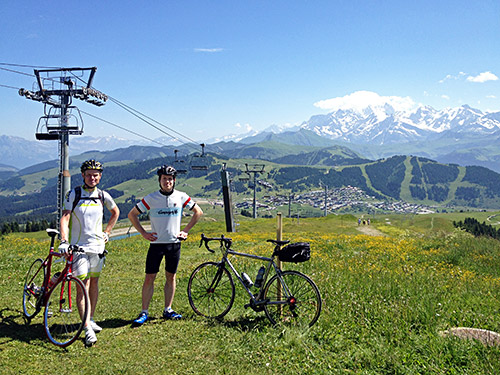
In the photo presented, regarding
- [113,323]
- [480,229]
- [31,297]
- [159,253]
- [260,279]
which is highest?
[159,253]

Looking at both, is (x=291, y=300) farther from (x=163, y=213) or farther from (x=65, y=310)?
(x=65, y=310)

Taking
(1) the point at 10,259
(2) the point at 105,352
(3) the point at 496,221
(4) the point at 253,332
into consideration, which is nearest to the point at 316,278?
(4) the point at 253,332

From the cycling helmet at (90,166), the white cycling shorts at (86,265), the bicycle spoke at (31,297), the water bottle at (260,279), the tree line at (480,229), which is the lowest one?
the tree line at (480,229)

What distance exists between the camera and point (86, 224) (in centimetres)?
720

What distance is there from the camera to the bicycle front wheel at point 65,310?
22.5 feet

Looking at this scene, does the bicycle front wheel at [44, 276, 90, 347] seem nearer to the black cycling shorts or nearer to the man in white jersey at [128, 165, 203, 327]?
the man in white jersey at [128, 165, 203, 327]

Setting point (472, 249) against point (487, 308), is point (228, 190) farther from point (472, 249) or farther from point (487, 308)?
point (487, 308)

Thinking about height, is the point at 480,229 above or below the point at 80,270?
below

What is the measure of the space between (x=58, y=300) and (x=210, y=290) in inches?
130

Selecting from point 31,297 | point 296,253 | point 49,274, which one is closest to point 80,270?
point 49,274

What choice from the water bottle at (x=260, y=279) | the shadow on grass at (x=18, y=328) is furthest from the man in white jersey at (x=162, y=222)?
the shadow on grass at (x=18, y=328)

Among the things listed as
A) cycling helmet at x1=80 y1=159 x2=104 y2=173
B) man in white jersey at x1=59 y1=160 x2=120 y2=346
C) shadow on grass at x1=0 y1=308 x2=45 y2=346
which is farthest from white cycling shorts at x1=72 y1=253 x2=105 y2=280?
cycling helmet at x1=80 y1=159 x2=104 y2=173

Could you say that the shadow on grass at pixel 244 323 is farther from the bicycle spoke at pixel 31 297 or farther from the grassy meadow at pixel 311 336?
the bicycle spoke at pixel 31 297

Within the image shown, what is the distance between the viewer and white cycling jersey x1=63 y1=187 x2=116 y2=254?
7.16m
